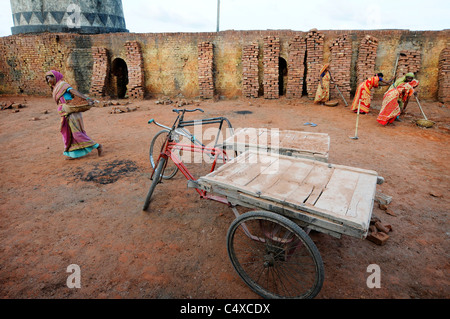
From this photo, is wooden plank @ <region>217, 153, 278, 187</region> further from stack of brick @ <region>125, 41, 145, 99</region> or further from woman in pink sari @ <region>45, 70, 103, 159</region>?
stack of brick @ <region>125, 41, 145, 99</region>

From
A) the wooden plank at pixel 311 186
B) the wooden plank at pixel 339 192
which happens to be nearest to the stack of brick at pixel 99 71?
the wooden plank at pixel 311 186

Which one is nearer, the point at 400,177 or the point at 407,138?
the point at 400,177

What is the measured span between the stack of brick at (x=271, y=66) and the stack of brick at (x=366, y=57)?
3.08 metres

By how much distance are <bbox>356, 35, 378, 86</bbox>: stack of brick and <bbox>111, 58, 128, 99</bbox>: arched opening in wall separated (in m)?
11.0

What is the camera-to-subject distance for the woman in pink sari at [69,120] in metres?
4.43

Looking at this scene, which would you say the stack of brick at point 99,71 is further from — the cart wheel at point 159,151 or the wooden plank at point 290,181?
the wooden plank at point 290,181

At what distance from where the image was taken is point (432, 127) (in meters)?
6.44

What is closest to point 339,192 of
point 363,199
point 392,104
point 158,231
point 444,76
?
point 363,199

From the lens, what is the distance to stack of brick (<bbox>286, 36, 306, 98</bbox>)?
31.7 ft

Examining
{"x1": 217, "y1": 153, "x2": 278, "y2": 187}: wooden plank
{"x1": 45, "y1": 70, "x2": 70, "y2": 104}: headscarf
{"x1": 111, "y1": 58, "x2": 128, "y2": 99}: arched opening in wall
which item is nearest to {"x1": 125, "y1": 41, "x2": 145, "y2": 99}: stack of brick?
{"x1": 111, "y1": 58, "x2": 128, "y2": 99}: arched opening in wall

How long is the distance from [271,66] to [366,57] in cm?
357

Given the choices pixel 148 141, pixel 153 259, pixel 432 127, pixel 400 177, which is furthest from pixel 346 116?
pixel 153 259
